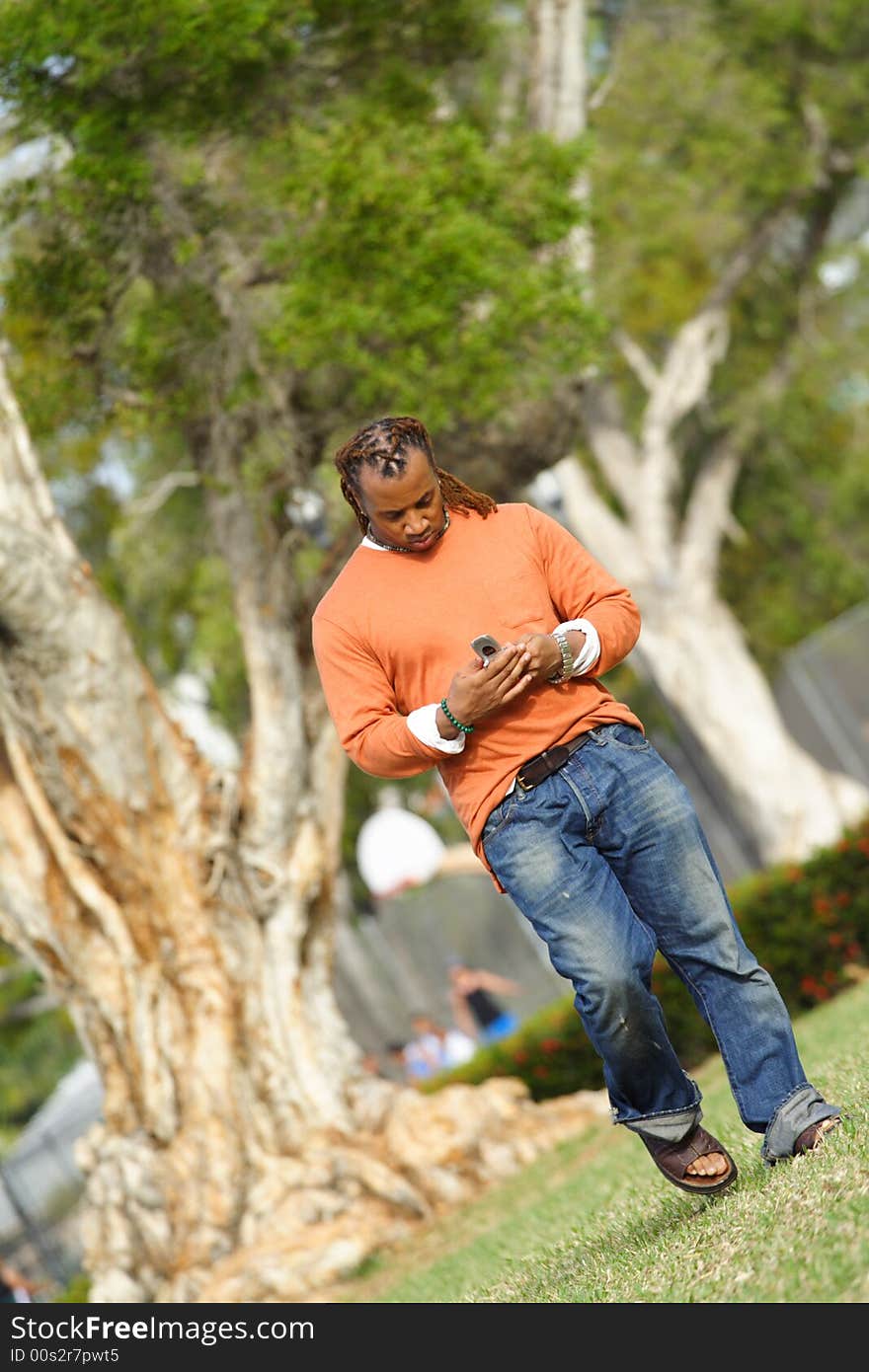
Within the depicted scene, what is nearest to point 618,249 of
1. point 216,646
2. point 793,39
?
point 793,39

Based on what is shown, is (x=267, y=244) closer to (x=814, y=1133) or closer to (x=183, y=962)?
(x=183, y=962)

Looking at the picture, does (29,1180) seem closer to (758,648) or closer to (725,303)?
(725,303)

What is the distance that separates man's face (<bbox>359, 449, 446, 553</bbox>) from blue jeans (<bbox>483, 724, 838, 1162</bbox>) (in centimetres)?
68

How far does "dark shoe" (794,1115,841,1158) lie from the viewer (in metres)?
4.44

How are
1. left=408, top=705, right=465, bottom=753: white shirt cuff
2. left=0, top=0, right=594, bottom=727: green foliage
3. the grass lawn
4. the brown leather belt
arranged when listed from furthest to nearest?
left=0, top=0, right=594, bottom=727: green foliage, the brown leather belt, left=408, top=705, right=465, bottom=753: white shirt cuff, the grass lawn

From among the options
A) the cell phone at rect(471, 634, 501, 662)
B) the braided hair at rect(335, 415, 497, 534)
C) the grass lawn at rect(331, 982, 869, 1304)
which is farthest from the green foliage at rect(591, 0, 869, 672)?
the cell phone at rect(471, 634, 501, 662)

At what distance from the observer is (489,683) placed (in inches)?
168

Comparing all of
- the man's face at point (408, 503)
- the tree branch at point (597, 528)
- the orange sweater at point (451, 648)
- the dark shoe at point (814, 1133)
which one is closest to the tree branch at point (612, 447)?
the tree branch at point (597, 528)

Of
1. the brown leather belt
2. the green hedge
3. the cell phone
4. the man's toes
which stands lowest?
the green hedge

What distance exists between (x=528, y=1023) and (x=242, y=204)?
6.88 m

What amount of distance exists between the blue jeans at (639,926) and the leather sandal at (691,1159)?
4cm

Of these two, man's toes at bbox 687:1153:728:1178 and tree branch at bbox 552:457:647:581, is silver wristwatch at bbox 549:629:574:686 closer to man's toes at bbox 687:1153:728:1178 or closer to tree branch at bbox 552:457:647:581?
man's toes at bbox 687:1153:728:1178

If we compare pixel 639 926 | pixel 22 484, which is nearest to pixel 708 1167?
pixel 639 926

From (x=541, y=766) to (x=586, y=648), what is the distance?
0.32m
